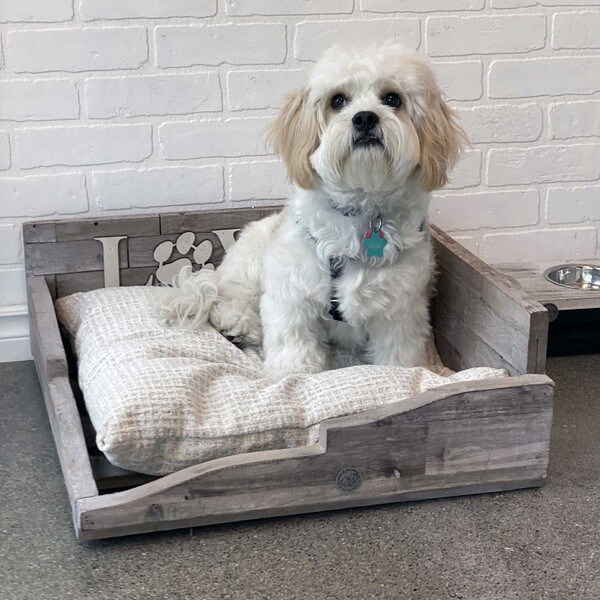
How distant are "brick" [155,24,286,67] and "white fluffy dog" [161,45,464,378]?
440 millimetres

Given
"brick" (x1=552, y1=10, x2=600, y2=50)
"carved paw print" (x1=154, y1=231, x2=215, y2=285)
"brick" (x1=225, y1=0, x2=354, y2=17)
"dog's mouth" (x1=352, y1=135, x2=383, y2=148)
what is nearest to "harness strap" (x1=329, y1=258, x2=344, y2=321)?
"dog's mouth" (x1=352, y1=135, x2=383, y2=148)

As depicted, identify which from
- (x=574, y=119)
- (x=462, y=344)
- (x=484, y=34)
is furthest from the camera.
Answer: (x=574, y=119)

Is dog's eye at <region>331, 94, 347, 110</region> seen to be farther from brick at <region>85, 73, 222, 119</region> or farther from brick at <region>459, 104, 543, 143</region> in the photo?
brick at <region>459, 104, 543, 143</region>

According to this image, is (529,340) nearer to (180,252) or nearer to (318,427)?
(318,427)

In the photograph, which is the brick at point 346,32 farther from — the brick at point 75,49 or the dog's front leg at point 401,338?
the dog's front leg at point 401,338

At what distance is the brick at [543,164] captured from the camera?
96.3 inches

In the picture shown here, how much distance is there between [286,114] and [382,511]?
76 centimetres

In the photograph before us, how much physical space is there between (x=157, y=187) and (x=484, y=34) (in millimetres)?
895

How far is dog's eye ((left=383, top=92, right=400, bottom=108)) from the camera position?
171 centimetres

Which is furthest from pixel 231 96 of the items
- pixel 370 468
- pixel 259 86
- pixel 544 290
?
pixel 370 468

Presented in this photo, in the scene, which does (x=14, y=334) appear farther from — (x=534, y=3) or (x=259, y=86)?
(x=534, y=3)

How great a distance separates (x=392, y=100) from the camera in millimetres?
1722

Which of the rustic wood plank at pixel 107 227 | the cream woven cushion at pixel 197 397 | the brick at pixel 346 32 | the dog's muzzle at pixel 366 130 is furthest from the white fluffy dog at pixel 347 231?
the brick at pixel 346 32

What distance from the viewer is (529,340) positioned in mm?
1679
